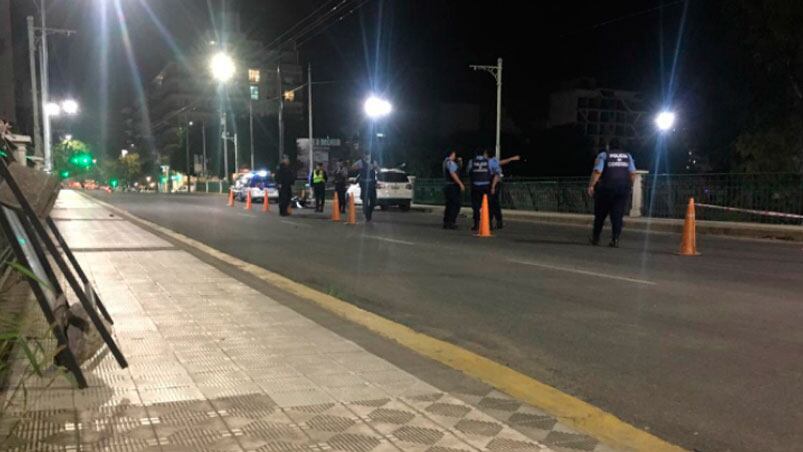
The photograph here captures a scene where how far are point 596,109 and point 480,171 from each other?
78.4m

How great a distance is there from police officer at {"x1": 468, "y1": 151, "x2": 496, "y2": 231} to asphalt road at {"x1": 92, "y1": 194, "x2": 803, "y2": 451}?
7.06 feet

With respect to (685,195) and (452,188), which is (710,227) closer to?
(685,195)

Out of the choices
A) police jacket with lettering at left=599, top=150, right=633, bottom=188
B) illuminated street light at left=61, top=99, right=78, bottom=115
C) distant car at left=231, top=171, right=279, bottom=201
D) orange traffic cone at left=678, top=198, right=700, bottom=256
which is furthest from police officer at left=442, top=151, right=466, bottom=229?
illuminated street light at left=61, top=99, right=78, bottom=115

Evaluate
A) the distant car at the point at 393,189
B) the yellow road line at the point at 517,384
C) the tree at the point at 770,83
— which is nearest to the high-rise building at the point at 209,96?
the distant car at the point at 393,189

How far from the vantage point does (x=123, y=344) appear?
16.9 feet

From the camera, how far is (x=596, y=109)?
8956cm

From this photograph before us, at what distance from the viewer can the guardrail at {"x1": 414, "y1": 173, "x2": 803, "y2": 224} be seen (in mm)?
18750

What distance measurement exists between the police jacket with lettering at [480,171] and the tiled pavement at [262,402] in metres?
10.6

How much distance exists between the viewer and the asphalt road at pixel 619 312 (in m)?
4.32

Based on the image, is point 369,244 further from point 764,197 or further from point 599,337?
point 764,197

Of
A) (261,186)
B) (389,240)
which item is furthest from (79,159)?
(389,240)

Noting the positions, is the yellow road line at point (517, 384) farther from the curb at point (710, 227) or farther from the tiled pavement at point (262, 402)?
the curb at point (710, 227)

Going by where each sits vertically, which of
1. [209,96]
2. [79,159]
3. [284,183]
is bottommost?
[284,183]

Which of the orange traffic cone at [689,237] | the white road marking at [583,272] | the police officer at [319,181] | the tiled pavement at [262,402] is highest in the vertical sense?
the police officer at [319,181]
